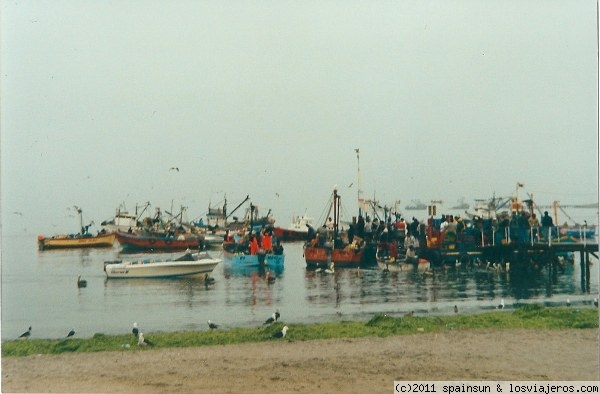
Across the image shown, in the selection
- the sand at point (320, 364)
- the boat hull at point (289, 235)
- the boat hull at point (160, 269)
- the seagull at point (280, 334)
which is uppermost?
the boat hull at point (289, 235)

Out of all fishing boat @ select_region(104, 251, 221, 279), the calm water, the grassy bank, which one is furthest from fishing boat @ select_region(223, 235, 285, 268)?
the grassy bank

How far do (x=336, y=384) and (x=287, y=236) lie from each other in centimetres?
2069

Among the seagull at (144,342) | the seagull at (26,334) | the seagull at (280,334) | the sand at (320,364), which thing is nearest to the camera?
the sand at (320,364)

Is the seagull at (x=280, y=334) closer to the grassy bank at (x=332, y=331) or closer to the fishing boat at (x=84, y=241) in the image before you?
the grassy bank at (x=332, y=331)

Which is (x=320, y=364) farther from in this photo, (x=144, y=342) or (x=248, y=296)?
(x=248, y=296)

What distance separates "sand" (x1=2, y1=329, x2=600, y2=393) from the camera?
25.0ft

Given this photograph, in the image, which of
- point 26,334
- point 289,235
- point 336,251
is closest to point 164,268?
point 336,251

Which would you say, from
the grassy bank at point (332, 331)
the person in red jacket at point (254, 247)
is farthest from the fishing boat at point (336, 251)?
the grassy bank at point (332, 331)

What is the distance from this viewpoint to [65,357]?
8.78 meters

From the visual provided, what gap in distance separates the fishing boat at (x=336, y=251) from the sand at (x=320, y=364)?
1237 centimetres

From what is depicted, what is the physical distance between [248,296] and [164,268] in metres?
3.78

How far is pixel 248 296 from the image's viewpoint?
1631 centimetres

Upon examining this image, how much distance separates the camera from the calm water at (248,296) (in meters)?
12.0

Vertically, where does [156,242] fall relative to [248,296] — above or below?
above
